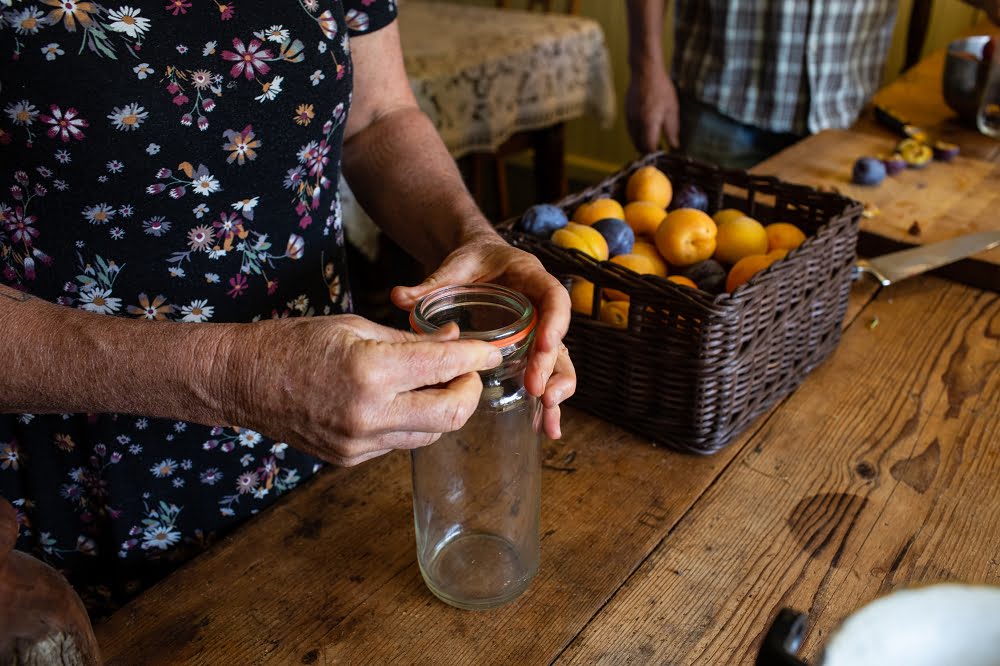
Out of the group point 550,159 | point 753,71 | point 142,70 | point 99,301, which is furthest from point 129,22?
point 550,159

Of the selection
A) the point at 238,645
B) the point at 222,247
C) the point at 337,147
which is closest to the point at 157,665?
the point at 238,645

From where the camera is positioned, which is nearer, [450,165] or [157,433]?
[157,433]

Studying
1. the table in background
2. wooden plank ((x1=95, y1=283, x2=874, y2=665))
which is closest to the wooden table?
wooden plank ((x1=95, y1=283, x2=874, y2=665))

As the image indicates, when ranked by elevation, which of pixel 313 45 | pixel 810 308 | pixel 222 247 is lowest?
pixel 810 308

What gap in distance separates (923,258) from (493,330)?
84 centimetres

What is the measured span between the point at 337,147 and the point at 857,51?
1539mm

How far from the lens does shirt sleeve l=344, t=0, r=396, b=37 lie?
94 cm

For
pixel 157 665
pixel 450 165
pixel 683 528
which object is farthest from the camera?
pixel 450 165

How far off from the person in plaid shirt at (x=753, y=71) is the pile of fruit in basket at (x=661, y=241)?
98 centimetres

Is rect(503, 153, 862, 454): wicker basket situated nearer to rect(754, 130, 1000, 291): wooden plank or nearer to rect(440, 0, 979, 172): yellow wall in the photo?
rect(754, 130, 1000, 291): wooden plank

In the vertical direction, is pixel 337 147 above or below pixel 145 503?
above

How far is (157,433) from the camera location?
0.88 meters

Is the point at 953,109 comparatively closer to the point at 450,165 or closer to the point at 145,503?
the point at 450,165

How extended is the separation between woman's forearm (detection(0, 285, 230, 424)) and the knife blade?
0.94 metres
